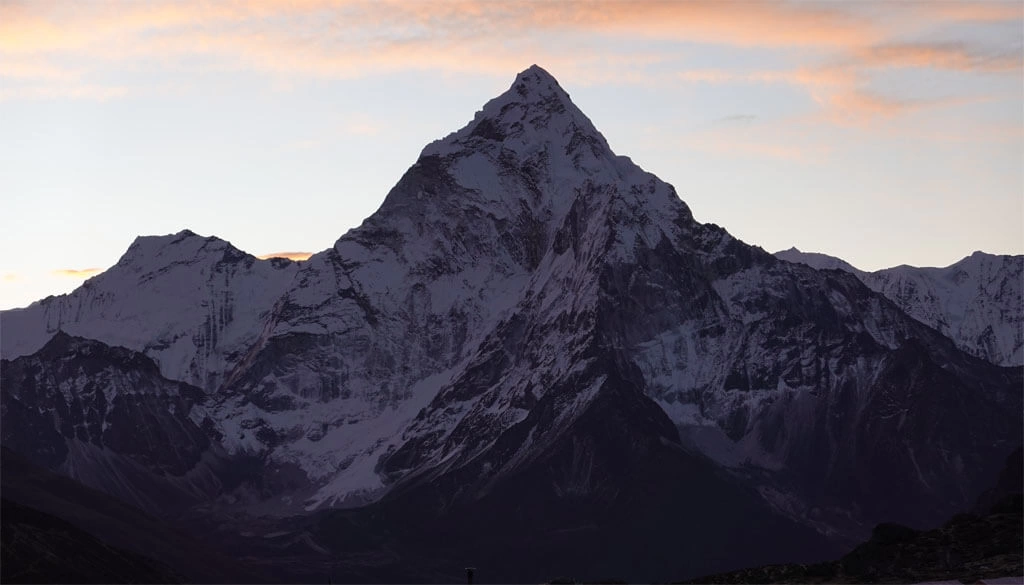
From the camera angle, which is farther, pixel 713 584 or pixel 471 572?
pixel 713 584

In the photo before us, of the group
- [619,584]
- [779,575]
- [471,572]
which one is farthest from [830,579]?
[471,572]

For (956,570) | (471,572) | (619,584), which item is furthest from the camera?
(619,584)

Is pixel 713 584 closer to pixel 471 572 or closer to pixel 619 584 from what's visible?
pixel 619 584

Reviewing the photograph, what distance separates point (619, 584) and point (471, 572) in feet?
114

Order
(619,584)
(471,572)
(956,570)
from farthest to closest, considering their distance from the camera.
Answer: (619,584) < (956,570) < (471,572)

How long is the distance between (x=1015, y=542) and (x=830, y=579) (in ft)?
49.0

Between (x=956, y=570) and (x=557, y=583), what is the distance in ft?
92.2

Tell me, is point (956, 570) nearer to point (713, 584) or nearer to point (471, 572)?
point (713, 584)

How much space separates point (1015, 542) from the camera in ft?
634

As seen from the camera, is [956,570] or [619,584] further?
[619,584]

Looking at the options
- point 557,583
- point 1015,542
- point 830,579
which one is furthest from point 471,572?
point 1015,542

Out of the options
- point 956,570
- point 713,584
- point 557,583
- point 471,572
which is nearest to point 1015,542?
point 956,570

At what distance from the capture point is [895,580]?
18425cm

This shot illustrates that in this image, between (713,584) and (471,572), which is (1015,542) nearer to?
(713,584)
